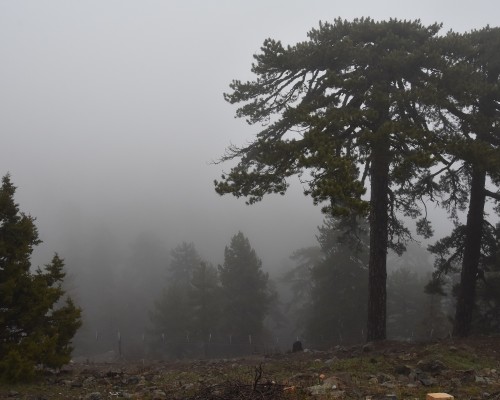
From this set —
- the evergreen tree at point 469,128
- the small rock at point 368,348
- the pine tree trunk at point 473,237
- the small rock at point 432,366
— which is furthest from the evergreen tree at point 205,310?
the small rock at point 432,366

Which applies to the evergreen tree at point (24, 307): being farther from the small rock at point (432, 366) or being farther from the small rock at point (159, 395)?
the small rock at point (432, 366)

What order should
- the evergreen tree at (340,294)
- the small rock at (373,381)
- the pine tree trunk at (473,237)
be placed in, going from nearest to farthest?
the small rock at (373,381) < the pine tree trunk at (473,237) < the evergreen tree at (340,294)

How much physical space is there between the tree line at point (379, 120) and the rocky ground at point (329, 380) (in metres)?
3.55

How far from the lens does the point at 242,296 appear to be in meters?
42.2

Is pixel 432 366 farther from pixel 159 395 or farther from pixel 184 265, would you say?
pixel 184 265

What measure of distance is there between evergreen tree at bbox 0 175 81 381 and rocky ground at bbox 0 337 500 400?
61 centimetres

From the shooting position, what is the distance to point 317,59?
48.0 feet

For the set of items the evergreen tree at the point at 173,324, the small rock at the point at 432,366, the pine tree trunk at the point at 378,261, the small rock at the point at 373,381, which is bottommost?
the evergreen tree at the point at 173,324

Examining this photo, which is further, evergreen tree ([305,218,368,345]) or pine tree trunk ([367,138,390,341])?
evergreen tree ([305,218,368,345])

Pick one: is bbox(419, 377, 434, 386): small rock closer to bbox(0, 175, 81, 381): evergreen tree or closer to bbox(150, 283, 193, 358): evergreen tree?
bbox(0, 175, 81, 381): evergreen tree

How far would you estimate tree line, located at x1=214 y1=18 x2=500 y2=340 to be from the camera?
1194cm

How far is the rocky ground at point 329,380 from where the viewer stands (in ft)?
22.7

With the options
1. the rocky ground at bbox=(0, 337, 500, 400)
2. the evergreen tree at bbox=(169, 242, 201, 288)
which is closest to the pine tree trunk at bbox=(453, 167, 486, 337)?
the rocky ground at bbox=(0, 337, 500, 400)

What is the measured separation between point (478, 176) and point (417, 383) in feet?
35.5
